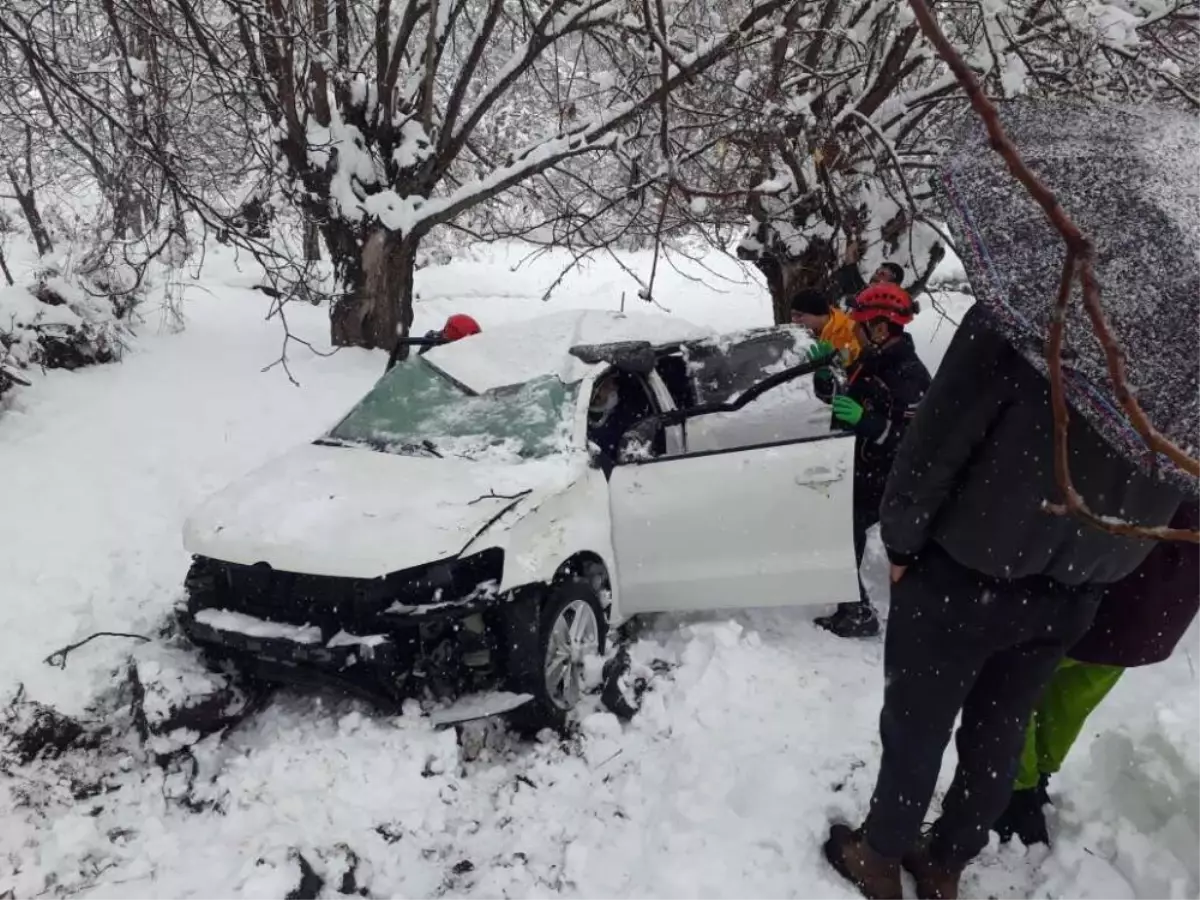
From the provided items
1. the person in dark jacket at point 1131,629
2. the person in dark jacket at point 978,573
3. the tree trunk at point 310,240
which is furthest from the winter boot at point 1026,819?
the tree trunk at point 310,240

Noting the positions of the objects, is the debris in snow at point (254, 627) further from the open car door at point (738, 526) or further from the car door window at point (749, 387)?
the car door window at point (749, 387)

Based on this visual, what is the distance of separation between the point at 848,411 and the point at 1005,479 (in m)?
2.05

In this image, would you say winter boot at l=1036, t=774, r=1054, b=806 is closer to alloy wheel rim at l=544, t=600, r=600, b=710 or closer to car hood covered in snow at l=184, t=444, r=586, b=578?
alloy wheel rim at l=544, t=600, r=600, b=710

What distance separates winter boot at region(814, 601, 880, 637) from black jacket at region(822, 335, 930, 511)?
26.4 inches

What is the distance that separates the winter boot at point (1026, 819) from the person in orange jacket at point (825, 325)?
2307 millimetres

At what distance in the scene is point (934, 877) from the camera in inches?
102

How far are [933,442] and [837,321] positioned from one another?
3.08m

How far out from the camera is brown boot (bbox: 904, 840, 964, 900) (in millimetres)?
2564

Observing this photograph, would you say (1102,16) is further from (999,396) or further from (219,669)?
(219,669)

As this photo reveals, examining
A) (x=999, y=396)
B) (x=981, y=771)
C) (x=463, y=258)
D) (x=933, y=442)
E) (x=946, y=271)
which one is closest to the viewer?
(x=999, y=396)

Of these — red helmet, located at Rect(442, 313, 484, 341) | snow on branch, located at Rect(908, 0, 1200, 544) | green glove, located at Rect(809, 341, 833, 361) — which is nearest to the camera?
snow on branch, located at Rect(908, 0, 1200, 544)

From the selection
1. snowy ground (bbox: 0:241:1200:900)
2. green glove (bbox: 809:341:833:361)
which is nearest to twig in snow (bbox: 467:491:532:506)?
snowy ground (bbox: 0:241:1200:900)

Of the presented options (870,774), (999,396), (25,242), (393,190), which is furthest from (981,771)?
(25,242)

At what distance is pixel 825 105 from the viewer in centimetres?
738
